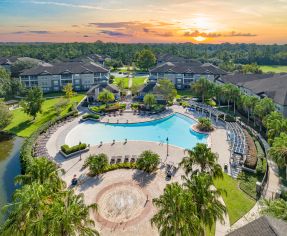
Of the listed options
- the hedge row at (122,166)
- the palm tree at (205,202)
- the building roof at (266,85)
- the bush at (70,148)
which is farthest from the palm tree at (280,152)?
the bush at (70,148)

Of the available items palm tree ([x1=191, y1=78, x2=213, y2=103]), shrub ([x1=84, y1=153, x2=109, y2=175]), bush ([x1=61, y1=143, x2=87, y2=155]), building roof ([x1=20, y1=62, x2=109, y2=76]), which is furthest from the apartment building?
shrub ([x1=84, y1=153, x2=109, y2=175])

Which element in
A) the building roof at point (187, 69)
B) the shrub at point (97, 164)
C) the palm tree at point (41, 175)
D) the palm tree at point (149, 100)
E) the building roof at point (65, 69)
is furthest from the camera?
the building roof at point (187, 69)

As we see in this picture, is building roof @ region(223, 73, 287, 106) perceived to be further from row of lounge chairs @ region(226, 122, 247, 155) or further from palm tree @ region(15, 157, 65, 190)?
palm tree @ region(15, 157, 65, 190)

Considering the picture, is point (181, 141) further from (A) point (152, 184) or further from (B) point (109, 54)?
(B) point (109, 54)

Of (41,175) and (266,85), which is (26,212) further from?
(266,85)

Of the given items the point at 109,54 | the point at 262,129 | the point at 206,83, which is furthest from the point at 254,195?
the point at 109,54

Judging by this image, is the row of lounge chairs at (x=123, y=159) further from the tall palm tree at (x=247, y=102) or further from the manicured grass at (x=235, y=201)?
the tall palm tree at (x=247, y=102)
